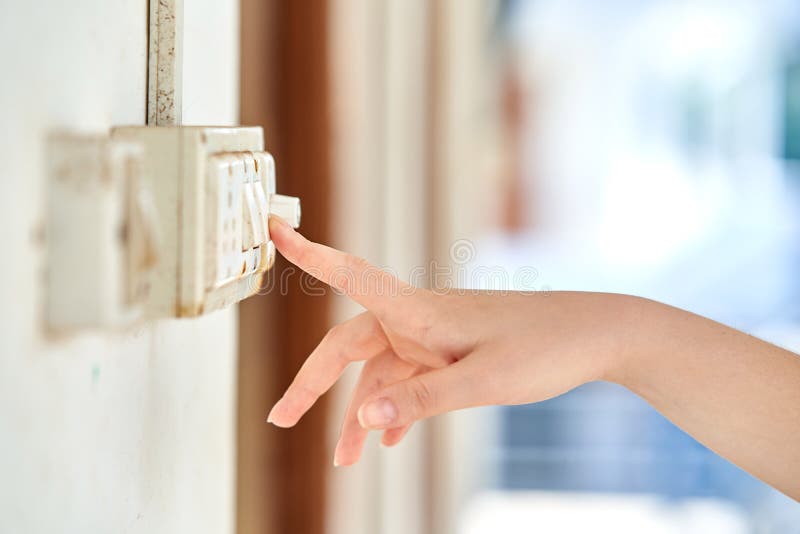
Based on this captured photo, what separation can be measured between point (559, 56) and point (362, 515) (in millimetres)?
2250

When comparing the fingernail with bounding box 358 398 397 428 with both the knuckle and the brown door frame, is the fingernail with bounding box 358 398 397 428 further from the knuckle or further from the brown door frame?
A: the brown door frame

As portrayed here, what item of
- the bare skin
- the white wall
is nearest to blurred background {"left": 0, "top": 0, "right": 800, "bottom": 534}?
the white wall

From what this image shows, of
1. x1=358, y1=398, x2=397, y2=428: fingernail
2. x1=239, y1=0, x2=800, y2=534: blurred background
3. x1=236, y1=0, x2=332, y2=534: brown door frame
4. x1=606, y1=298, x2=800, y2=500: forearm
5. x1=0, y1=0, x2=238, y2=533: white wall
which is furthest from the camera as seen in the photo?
x1=239, y1=0, x2=800, y2=534: blurred background

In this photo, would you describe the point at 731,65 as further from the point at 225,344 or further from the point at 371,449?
the point at 225,344

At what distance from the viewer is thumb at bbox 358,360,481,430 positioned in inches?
19.1

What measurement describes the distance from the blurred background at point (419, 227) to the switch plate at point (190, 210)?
0.03 metres

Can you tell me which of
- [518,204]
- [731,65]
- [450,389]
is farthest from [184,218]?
[731,65]

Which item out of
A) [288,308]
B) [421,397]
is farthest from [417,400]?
[288,308]

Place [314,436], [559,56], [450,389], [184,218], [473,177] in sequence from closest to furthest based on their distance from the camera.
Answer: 1. [184,218]
2. [450,389]
3. [314,436]
4. [473,177]
5. [559,56]

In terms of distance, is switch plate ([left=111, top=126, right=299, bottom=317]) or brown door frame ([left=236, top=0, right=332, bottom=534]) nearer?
switch plate ([left=111, top=126, right=299, bottom=317])

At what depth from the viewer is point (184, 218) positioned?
36 cm

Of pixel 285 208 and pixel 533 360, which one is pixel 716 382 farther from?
pixel 285 208

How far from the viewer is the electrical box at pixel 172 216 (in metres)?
0.30

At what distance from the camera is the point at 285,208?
0.53m
